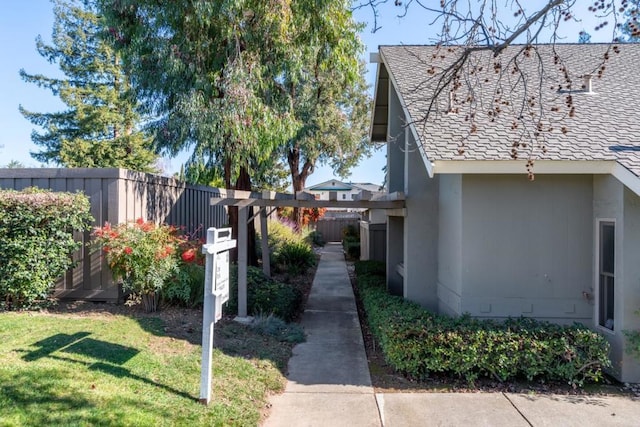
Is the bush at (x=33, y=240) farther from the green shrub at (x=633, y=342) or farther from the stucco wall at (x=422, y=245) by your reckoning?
the green shrub at (x=633, y=342)

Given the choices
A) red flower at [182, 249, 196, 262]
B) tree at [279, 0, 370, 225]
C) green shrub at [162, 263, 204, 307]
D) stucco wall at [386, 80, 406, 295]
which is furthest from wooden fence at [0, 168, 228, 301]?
stucco wall at [386, 80, 406, 295]

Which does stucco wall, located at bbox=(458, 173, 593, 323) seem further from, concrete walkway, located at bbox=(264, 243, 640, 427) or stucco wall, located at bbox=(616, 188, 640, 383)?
concrete walkway, located at bbox=(264, 243, 640, 427)

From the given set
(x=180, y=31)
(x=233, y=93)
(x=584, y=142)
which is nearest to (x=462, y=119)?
(x=584, y=142)

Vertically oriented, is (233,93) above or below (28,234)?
above

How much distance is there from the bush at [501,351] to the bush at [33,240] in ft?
17.7

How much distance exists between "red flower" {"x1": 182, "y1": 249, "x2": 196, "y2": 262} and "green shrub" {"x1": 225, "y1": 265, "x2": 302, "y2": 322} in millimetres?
1039

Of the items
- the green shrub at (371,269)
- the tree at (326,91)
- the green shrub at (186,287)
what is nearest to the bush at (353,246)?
the tree at (326,91)

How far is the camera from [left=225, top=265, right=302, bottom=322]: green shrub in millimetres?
7846

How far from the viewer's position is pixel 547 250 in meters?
5.95

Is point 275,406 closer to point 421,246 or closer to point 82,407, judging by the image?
point 82,407

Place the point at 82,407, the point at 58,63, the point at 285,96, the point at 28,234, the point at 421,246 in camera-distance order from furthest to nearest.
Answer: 1. the point at 58,63
2. the point at 285,96
3. the point at 421,246
4. the point at 28,234
5. the point at 82,407

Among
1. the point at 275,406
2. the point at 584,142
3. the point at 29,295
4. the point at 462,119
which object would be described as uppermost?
the point at 462,119

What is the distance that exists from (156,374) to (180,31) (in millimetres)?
7514

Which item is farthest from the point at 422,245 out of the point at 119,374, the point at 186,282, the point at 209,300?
the point at 119,374
